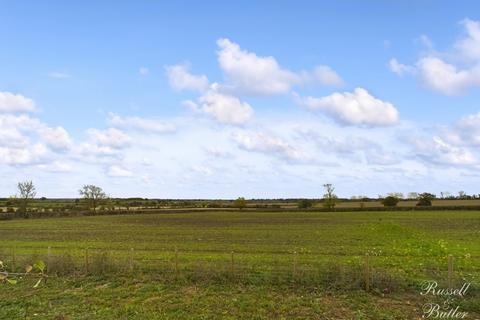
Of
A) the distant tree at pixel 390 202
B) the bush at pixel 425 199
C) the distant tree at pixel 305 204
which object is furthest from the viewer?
the distant tree at pixel 305 204

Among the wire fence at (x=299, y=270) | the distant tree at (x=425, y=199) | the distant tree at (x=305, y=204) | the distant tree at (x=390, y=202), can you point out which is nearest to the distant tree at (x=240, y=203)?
the distant tree at (x=305, y=204)

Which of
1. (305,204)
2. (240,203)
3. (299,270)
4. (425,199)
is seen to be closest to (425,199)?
(425,199)

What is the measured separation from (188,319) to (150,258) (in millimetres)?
15298

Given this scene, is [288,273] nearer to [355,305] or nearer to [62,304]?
[355,305]

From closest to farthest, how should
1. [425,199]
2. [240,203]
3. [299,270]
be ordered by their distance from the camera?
[299,270] < [425,199] < [240,203]

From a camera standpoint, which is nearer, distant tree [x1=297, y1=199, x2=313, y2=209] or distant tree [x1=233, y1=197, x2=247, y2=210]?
distant tree [x1=297, y1=199, x2=313, y2=209]

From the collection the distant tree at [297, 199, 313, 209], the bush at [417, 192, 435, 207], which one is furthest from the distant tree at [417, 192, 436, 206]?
the distant tree at [297, 199, 313, 209]

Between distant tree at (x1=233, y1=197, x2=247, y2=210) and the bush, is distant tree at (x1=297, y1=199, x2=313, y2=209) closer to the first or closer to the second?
distant tree at (x1=233, y1=197, x2=247, y2=210)

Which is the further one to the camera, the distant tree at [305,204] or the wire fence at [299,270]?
the distant tree at [305,204]

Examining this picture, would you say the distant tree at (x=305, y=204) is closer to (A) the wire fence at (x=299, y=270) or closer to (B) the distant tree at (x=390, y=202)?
(B) the distant tree at (x=390, y=202)

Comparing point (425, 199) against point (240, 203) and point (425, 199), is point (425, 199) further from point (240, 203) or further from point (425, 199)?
point (240, 203)

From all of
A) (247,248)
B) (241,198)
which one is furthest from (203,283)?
(241,198)

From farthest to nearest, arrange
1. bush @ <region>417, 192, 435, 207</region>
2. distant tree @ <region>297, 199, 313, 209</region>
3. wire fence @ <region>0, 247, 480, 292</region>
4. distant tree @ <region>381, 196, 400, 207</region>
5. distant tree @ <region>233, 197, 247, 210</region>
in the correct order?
distant tree @ <region>233, 197, 247, 210</region>, distant tree @ <region>297, 199, 313, 209</region>, distant tree @ <region>381, 196, 400, 207</region>, bush @ <region>417, 192, 435, 207</region>, wire fence @ <region>0, 247, 480, 292</region>

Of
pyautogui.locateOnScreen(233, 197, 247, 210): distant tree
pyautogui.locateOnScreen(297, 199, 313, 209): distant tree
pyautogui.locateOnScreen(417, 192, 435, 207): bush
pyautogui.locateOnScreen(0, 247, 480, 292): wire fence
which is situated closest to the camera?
pyautogui.locateOnScreen(0, 247, 480, 292): wire fence
